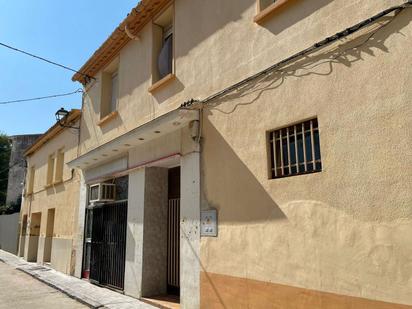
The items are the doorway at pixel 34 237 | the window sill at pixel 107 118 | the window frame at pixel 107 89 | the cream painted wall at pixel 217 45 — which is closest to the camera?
the cream painted wall at pixel 217 45

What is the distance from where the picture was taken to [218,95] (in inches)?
246

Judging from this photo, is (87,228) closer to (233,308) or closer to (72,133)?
(72,133)

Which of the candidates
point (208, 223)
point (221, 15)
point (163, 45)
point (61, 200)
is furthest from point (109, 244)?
point (221, 15)

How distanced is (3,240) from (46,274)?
14.1 metres

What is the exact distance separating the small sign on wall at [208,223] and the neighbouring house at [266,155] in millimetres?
16

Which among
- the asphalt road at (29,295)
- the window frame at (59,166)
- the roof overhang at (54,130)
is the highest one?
the roof overhang at (54,130)

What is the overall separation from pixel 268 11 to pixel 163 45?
371 cm

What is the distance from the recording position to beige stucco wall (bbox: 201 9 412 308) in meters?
3.70

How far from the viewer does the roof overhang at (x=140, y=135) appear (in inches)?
262

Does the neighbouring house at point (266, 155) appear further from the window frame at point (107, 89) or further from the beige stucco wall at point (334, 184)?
the window frame at point (107, 89)

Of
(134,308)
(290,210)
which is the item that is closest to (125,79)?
(134,308)

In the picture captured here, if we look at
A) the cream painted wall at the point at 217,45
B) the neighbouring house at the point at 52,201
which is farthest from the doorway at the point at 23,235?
the cream painted wall at the point at 217,45

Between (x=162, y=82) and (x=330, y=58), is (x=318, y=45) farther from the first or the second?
(x=162, y=82)

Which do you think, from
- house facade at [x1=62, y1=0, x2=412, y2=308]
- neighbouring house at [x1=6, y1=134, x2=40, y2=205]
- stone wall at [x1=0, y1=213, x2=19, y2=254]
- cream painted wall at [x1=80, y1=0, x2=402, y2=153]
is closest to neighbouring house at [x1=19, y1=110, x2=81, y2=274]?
stone wall at [x1=0, y1=213, x2=19, y2=254]
